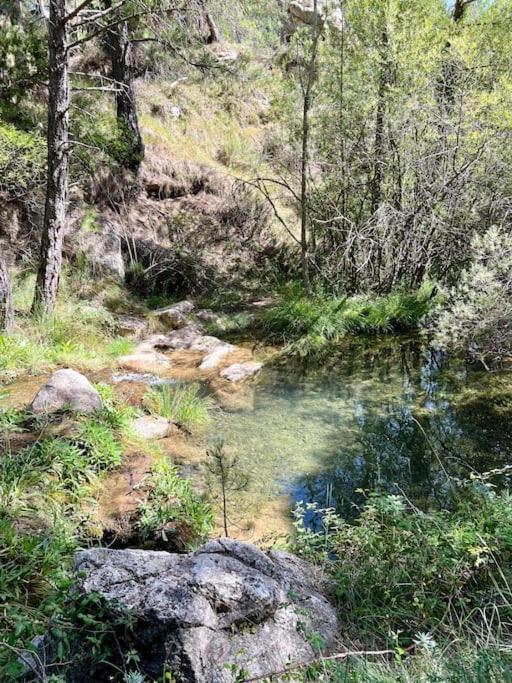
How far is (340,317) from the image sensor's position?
748 cm

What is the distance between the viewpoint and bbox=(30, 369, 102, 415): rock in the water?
3.79 m

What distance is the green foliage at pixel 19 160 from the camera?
6.82 m

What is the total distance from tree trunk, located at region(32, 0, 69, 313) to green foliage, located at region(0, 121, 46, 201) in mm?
1654

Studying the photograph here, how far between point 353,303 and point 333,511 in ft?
15.9

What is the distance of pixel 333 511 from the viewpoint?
3355 millimetres

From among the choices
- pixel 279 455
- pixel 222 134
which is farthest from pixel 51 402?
pixel 222 134

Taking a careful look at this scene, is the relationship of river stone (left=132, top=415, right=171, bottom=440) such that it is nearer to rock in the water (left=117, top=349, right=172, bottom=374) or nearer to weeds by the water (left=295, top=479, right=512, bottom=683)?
rock in the water (left=117, top=349, right=172, bottom=374)

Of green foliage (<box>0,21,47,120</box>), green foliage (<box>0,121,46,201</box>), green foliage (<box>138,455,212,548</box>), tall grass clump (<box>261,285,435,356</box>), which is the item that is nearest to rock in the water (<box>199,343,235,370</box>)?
tall grass clump (<box>261,285,435,356</box>)

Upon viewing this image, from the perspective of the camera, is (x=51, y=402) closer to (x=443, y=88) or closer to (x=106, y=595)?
(x=106, y=595)

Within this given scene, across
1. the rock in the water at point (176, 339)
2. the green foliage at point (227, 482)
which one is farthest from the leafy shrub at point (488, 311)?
the rock in the water at point (176, 339)

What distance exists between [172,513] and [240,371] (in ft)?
10.2

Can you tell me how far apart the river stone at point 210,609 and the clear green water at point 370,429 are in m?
1.09

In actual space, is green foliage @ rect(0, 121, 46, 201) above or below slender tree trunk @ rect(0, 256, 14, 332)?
above

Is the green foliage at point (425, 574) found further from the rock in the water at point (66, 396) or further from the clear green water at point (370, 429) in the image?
the rock in the water at point (66, 396)
